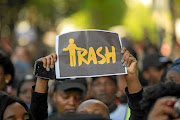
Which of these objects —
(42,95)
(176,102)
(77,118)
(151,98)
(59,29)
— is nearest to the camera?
(77,118)

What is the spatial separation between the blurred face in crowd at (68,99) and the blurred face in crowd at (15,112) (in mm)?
1344

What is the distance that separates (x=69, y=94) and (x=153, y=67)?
9.53 ft

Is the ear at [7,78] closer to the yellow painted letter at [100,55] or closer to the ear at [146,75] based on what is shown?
the yellow painted letter at [100,55]

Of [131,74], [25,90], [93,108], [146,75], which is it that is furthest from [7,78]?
[146,75]

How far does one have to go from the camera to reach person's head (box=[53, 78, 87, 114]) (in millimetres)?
4863

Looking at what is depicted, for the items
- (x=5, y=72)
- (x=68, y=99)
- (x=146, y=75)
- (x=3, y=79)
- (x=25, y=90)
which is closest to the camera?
(x=3, y=79)

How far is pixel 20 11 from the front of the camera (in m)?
24.7

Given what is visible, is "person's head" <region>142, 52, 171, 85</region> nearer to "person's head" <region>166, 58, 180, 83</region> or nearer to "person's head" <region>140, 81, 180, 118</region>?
"person's head" <region>166, 58, 180, 83</region>

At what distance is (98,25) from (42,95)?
2479 centimetres

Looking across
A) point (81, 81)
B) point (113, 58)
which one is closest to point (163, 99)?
point (113, 58)

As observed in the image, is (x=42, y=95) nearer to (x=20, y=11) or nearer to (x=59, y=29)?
(x=20, y=11)

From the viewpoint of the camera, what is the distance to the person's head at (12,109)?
3.41 meters

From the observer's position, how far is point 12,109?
3428 mm

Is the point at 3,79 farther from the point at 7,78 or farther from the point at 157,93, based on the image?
the point at 157,93
